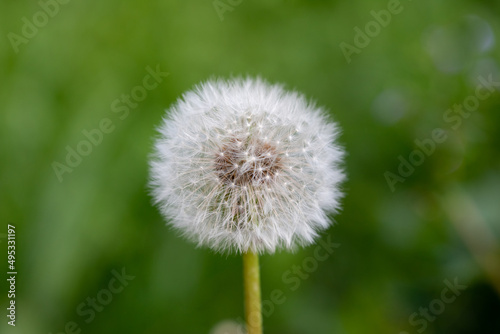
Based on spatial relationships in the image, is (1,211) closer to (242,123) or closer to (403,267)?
(242,123)

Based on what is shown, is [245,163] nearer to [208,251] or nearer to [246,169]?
[246,169]

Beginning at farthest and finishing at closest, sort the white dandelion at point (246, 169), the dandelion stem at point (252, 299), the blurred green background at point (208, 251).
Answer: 1. the blurred green background at point (208, 251)
2. the white dandelion at point (246, 169)
3. the dandelion stem at point (252, 299)

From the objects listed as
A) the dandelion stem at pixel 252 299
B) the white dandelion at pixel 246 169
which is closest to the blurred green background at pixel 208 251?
the white dandelion at pixel 246 169

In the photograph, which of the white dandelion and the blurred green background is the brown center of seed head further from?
the blurred green background

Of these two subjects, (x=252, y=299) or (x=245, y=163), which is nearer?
(x=252, y=299)

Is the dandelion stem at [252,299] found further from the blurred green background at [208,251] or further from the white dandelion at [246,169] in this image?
the blurred green background at [208,251]

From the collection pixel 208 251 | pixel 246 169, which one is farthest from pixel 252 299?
pixel 208 251

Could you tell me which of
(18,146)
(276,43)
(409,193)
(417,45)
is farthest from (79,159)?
(417,45)

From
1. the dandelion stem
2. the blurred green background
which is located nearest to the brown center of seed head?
the dandelion stem
